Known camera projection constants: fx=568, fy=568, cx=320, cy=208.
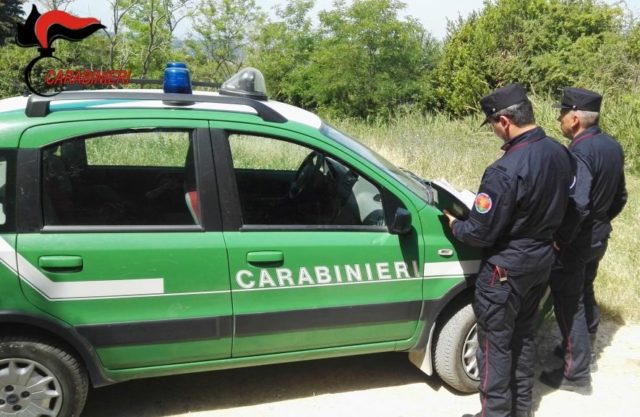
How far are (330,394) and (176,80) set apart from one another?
2.05m

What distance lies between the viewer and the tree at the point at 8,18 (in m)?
25.5

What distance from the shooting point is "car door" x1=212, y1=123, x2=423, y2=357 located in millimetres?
2867

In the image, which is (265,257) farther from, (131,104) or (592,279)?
(592,279)

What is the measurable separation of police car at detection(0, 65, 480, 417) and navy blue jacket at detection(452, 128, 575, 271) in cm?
40

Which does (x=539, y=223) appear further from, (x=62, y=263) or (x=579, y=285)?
(x=62, y=263)

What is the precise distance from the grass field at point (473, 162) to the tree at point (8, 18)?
1852cm

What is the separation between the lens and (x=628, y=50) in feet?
46.0

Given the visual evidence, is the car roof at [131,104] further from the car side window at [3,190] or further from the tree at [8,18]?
the tree at [8,18]

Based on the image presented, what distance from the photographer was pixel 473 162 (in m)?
9.16

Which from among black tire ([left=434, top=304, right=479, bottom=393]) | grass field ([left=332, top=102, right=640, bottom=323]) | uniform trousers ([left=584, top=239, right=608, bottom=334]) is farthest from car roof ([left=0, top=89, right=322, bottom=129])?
grass field ([left=332, top=102, right=640, bottom=323])

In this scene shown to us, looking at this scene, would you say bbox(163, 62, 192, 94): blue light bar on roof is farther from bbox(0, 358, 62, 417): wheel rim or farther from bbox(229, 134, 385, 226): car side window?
bbox(0, 358, 62, 417): wheel rim

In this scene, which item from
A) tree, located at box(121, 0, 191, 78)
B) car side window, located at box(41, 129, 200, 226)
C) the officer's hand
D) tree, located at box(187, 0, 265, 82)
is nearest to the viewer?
car side window, located at box(41, 129, 200, 226)

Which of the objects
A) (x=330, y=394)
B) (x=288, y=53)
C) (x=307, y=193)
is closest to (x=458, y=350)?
(x=330, y=394)

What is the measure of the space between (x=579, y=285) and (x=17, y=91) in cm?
1650
